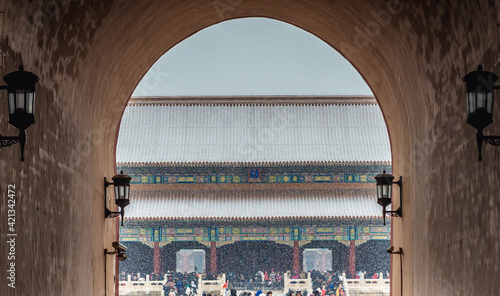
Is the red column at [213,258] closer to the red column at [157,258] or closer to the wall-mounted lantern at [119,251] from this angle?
the red column at [157,258]

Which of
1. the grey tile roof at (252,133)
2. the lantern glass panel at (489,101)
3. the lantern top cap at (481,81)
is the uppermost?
the grey tile roof at (252,133)

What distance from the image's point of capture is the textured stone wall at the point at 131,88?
5.05 metres

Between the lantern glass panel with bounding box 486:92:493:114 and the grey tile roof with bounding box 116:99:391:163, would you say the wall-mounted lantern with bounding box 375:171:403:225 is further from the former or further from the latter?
the grey tile roof with bounding box 116:99:391:163

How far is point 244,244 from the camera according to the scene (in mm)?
23781

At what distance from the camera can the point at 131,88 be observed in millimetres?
10367

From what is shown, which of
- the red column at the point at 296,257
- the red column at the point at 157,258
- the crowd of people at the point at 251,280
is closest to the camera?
the crowd of people at the point at 251,280

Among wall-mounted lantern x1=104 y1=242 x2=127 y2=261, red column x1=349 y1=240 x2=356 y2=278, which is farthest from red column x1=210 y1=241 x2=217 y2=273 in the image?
wall-mounted lantern x1=104 y1=242 x2=127 y2=261

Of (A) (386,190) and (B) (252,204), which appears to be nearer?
(A) (386,190)

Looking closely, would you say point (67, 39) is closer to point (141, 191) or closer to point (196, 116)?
point (141, 191)

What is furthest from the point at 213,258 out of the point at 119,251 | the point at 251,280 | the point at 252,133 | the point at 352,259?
the point at 119,251

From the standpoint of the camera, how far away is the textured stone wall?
505cm

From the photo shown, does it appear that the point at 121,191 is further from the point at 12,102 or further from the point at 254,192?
the point at 254,192

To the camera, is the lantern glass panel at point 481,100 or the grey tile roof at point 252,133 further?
the grey tile roof at point 252,133

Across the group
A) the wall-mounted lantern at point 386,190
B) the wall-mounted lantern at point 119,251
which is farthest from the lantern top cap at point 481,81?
the wall-mounted lantern at point 119,251
